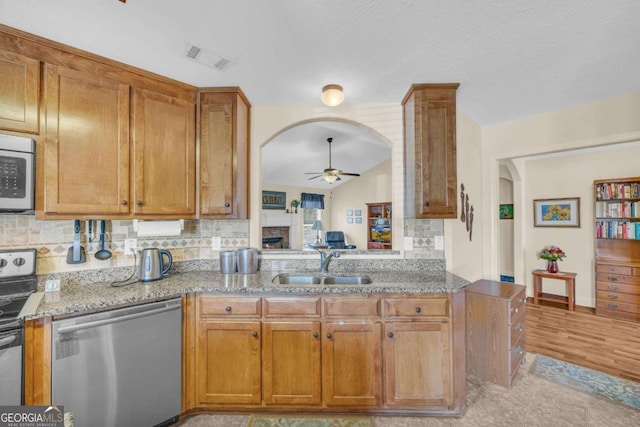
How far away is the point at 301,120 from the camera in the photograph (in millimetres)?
2609

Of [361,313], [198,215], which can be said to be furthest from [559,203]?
[198,215]

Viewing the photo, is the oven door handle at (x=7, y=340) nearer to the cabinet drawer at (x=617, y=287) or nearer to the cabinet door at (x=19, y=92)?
the cabinet door at (x=19, y=92)

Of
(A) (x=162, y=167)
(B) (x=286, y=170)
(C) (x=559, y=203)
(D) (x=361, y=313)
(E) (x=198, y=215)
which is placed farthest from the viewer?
(B) (x=286, y=170)

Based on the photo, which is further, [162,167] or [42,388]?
[162,167]

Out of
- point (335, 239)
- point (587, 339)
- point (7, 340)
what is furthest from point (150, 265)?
point (335, 239)

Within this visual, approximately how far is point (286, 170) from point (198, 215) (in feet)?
16.4

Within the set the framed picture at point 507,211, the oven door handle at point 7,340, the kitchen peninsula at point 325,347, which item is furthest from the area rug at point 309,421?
the framed picture at point 507,211

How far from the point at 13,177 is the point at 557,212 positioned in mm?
6287

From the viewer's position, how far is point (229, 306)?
6.27ft

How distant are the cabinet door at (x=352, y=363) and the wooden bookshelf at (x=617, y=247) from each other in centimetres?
403

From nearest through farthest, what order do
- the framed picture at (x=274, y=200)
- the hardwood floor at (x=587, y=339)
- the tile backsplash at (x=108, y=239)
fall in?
the tile backsplash at (x=108, y=239), the hardwood floor at (x=587, y=339), the framed picture at (x=274, y=200)

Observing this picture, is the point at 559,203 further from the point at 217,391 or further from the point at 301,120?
the point at 217,391

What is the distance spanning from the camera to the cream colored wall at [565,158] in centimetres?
234

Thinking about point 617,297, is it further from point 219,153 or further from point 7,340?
point 7,340
